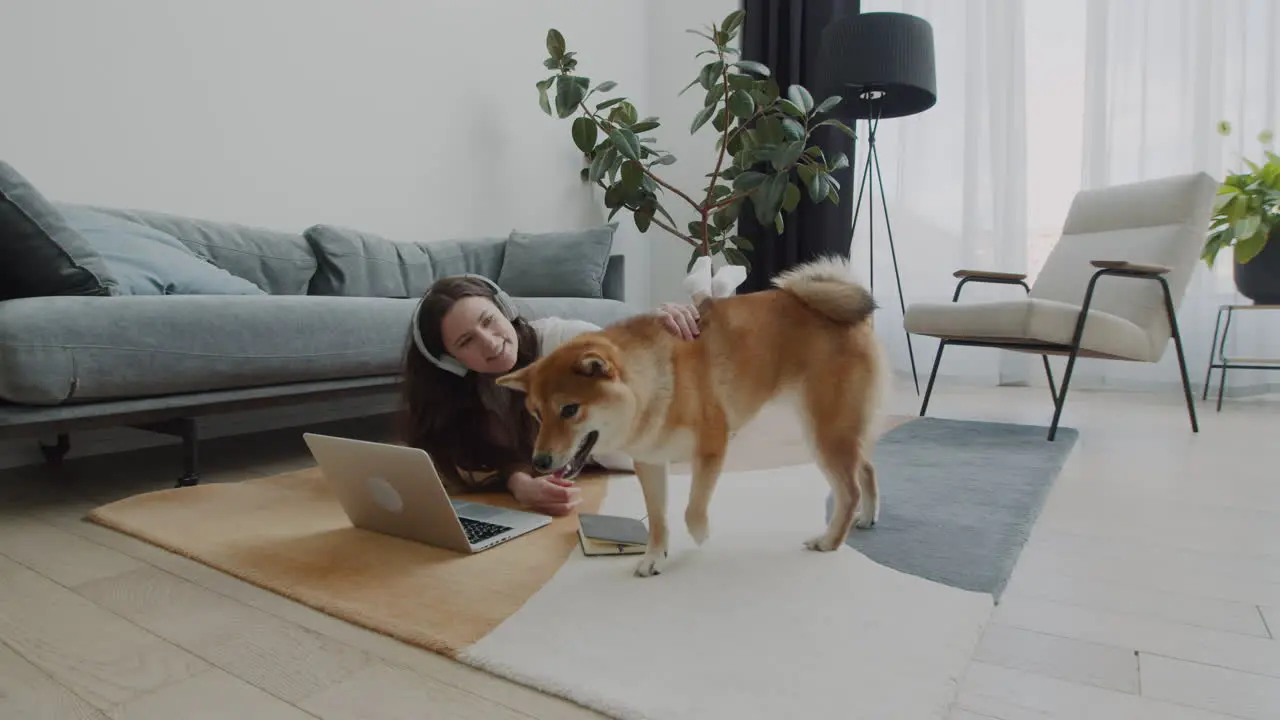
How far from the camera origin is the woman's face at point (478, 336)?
1698 millimetres

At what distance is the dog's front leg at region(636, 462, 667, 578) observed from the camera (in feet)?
4.44

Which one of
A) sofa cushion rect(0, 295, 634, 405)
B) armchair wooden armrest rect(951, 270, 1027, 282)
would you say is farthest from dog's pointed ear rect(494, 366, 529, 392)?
armchair wooden armrest rect(951, 270, 1027, 282)

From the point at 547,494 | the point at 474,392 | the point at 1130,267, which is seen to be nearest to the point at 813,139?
the point at 1130,267

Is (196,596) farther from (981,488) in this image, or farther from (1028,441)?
(1028,441)

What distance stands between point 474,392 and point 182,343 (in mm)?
727

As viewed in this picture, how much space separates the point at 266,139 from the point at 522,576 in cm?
246

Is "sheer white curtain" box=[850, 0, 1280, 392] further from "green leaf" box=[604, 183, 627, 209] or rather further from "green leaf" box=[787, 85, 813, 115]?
"green leaf" box=[604, 183, 627, 209]

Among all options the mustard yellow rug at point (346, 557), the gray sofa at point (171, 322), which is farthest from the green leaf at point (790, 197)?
the mustard yellow rug at point (346, 557)

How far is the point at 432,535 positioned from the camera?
4.91ft

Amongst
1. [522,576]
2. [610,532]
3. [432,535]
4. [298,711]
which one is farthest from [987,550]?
[298,711]

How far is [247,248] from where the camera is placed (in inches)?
107

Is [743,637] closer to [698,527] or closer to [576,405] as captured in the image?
[698,527]

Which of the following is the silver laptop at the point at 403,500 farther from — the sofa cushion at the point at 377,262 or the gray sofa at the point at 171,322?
the sofa cushion at the point at 377,262

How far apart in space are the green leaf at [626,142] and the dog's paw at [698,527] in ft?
9.49
